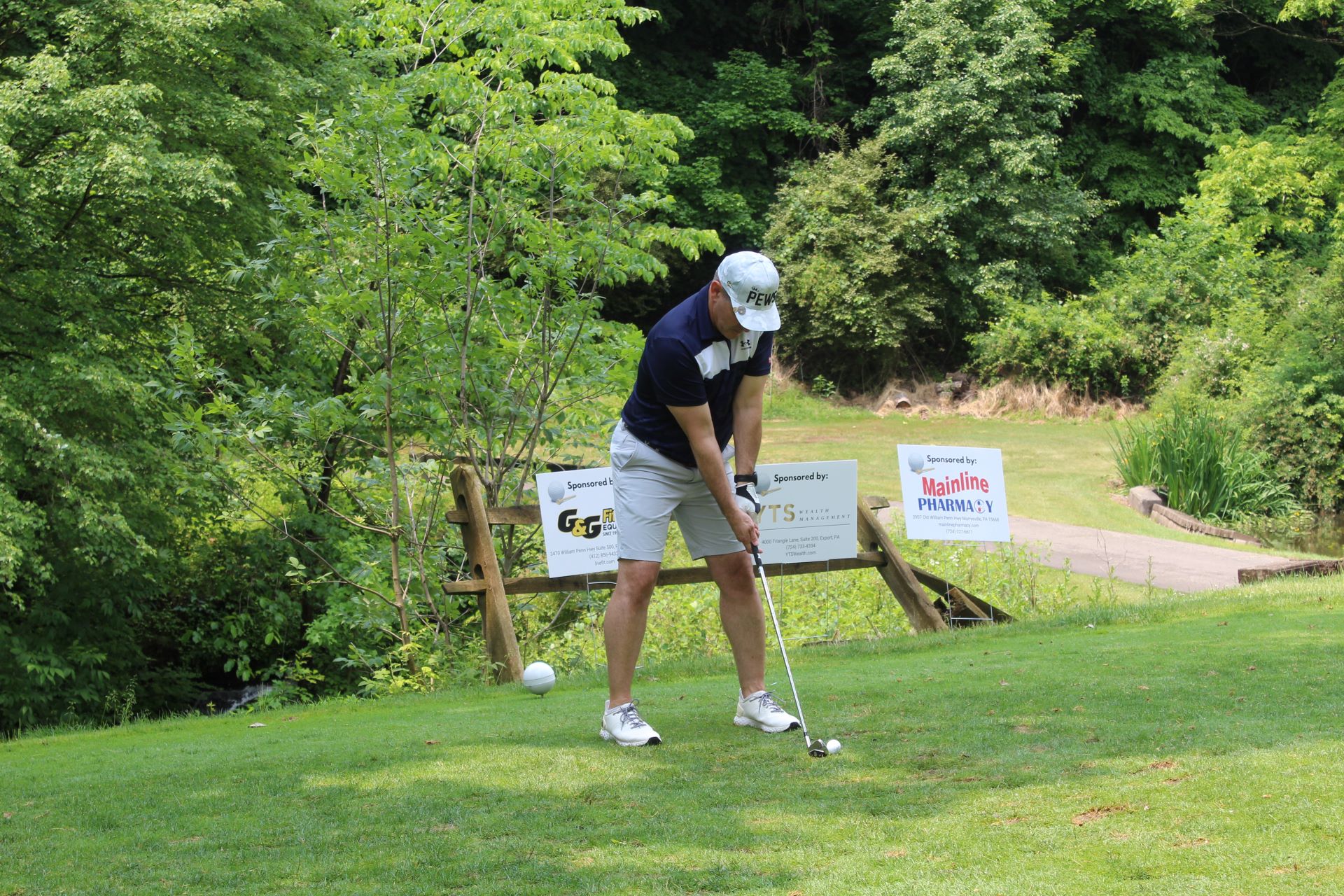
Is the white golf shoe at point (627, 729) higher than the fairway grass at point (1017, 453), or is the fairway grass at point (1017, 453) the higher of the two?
the white golf shoe at point (627, 729)

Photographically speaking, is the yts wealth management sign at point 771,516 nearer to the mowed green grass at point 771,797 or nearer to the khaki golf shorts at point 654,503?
the mowed green grass at point 771,797

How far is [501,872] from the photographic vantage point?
3219mm

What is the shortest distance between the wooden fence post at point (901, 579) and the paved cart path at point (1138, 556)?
3.75m

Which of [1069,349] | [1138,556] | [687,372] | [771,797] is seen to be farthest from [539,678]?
[1069,349]

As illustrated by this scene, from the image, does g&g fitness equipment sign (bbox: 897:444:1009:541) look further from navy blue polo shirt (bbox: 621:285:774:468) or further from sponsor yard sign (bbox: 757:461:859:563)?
navy blue polo shirt (bbox: 621:285:774:468)

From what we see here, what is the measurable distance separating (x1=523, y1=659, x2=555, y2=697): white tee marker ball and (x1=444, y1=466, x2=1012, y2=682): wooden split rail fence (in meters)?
1.01

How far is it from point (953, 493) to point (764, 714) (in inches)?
209

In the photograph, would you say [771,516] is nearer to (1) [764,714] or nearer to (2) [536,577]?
(2) [536,577]

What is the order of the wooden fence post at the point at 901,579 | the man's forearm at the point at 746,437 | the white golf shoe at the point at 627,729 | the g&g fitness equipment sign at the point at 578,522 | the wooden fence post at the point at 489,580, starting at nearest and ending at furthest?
the white golf shoe at the point at 627,729
the man's forearm at the point at 746,437
the wooden fence post at the point at 489,580
the g&g fitness equipment sign at the point at 578,522
the wooden fence post at the point at 901,579

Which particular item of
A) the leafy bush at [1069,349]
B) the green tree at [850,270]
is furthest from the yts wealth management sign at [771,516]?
the green tree at [850,270]

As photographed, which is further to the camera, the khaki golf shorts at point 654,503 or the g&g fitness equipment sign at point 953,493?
the g&g fitness equipment sign at point 953,493

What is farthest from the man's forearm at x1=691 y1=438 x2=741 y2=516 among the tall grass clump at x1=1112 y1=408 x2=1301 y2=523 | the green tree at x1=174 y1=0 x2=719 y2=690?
the tall grass clump at x1=1112 y1=408 x2=1301 y2=523

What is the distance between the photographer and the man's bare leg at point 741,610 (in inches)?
202

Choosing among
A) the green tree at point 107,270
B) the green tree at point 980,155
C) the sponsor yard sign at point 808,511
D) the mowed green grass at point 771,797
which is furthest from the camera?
the green tree at point 980,155
